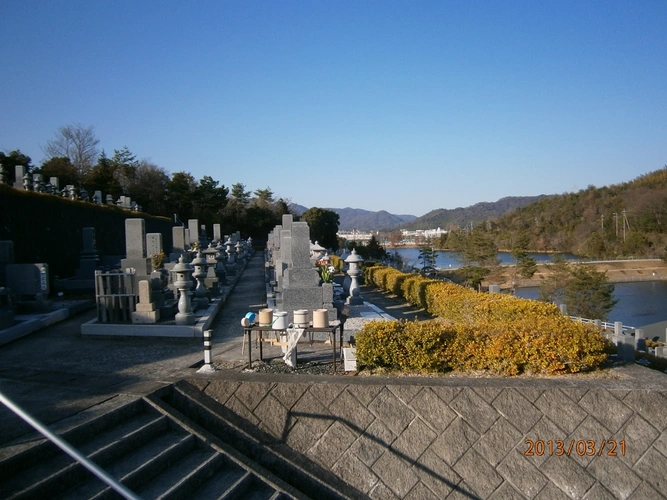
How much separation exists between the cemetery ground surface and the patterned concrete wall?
11 millimetres

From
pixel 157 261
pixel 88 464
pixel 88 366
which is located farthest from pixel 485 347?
pixel 157 261

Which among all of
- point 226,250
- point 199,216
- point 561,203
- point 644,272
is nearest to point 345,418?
point 226,250

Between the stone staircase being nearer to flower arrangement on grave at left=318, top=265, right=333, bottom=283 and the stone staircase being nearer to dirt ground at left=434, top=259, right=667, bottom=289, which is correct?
flower arrangement on grave at left=318, top=265, right=333, bottom=283

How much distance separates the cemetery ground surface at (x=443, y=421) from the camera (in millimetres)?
4816

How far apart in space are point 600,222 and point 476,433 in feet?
237

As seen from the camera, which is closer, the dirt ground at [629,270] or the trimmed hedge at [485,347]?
the trimmed hedge at [485,347]

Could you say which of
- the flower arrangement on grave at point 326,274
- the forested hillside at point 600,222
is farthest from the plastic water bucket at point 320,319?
the forested hillside at point 600,222

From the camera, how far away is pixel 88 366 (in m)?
6.59

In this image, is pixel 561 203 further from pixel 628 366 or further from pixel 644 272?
pixel 628 366

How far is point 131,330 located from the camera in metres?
8.49

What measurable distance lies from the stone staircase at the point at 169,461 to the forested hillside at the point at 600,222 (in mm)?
48035

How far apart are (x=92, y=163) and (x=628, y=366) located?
Answer: 4101 cm

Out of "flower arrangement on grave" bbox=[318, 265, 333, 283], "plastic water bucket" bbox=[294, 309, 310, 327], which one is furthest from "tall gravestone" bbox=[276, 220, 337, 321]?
"plastic water bucket" bbox=[294, 309, 310, 327]

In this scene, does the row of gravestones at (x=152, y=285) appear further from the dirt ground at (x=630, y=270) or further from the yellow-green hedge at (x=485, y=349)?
the dirt ground at (x=630, y=270)
